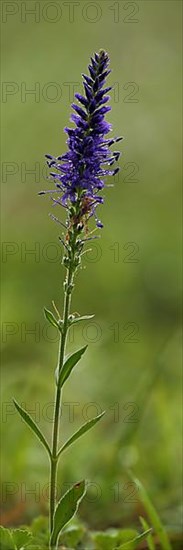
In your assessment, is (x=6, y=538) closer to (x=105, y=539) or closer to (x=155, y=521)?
(x=105, y=539)

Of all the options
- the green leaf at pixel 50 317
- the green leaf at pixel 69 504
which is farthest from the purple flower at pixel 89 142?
the green leaf at pixel 69 504

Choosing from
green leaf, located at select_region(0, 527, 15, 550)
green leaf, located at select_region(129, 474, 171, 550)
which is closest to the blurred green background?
green leaf, located at select_region(129, 474, 171, 550)

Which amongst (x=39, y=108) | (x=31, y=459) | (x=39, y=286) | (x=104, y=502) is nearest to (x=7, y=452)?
(x=31, y=459)

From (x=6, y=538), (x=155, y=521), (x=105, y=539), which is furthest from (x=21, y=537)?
(x=155, y=521)

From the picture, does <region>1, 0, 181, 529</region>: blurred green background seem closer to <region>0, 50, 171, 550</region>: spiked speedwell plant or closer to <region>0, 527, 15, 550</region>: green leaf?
<region>0, 527, 15, 550</region>: green leaf

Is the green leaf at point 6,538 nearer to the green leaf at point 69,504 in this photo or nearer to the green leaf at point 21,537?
the green leaf at point 21,537

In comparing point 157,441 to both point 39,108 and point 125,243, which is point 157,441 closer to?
point 125,243
